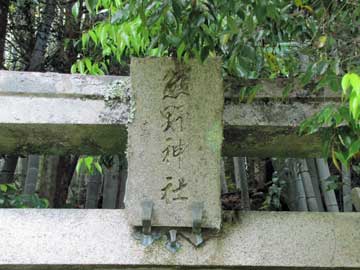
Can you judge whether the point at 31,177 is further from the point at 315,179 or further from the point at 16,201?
the point at 315,179

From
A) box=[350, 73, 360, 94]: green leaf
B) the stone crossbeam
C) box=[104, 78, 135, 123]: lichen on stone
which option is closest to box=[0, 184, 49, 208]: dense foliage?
the stone crossbeam

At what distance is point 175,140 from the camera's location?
7.22 ft

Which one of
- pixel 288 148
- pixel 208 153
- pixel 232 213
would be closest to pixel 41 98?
pixel 208 153

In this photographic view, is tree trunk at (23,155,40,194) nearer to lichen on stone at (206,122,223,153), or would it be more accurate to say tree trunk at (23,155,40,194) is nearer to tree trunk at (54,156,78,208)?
tree trunk at (54,156,78,208)

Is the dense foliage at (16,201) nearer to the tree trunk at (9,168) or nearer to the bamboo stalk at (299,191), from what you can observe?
the tree trunk at (9,168)

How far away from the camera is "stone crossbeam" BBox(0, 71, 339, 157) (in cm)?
223

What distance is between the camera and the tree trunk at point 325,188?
364 centimetres

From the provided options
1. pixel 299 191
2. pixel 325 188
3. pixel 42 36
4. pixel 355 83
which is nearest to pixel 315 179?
pixel 299 191

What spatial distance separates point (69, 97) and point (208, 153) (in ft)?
2.10

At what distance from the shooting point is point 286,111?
7.55ft

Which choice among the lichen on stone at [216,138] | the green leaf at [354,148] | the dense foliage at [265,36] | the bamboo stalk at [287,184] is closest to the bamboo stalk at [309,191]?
the bamboo stalk at [287,184]

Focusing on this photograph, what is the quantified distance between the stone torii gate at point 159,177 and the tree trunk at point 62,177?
Answer: 2128 millimetres

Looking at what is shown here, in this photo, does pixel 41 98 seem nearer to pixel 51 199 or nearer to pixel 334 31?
pixel 334 31

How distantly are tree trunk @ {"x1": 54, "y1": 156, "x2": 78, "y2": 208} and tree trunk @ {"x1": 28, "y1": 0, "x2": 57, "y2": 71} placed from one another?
0.85 m
